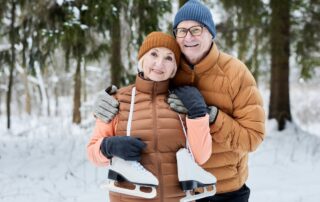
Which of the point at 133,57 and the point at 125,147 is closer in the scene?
the point at 125,147

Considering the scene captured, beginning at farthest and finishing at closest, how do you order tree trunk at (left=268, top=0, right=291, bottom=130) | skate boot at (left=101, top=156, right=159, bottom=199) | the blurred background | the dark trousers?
tree trunk at (left=268, top=0, right=291, bottom=130), the blurred background, the dark trousers, skate boot at (left=101, top=156, right=159, bottom=199)

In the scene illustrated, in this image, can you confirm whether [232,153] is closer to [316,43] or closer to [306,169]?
[306,169]

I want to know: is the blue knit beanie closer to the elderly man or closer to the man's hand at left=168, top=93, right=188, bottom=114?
the elderly man

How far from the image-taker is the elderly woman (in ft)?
6.64

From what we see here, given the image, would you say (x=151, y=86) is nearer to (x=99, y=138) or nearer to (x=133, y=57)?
(x=99, y=138)

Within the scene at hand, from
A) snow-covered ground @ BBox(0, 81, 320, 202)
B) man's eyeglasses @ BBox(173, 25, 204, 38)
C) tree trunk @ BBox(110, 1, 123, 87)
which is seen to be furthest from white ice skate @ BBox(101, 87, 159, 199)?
tree trunk @ BBox(110, 1, 123, 87)

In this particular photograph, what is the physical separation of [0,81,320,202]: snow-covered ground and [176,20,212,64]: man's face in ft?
10.2

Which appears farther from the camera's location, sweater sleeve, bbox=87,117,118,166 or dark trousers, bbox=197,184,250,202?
dark trousers, bbox=197,184,250,202

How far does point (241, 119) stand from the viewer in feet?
7.29

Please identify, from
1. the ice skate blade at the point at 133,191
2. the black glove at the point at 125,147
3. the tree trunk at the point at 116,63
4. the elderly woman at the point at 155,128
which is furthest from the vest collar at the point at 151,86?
the tree trunk at the point at 116,63

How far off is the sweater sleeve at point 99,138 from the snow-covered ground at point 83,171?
2.89 metres

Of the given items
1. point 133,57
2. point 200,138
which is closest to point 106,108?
point 200,138

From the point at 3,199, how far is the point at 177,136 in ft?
11.3

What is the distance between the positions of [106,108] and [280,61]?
793 cm
